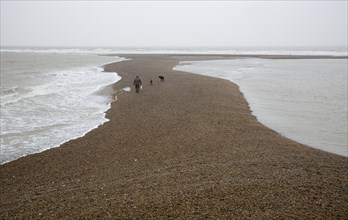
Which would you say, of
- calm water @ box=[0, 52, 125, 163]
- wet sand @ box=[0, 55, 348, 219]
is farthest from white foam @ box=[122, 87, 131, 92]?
wet sand @ box=[0, 55, 348, 219]

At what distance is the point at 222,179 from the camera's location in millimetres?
9242

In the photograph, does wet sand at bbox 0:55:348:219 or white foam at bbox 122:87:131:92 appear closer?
wet sand at bbox 0:55:348:219

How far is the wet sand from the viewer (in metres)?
7.62

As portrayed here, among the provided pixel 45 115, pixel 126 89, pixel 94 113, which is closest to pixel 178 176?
pixel 94 113

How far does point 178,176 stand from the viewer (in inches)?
377

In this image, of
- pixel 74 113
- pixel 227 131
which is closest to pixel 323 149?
pixel 227 131

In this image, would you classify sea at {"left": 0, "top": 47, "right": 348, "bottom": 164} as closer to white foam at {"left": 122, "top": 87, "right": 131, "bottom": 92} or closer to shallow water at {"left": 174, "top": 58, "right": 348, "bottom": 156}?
shallow water at {"left": 174, "top": 58, "right": 348, "bottom": 156}

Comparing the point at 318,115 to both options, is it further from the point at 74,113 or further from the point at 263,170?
the point at 74,113

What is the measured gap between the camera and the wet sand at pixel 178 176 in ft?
25.0

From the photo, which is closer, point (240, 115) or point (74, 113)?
point (240, 115)

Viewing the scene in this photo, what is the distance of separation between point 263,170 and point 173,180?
3044mm

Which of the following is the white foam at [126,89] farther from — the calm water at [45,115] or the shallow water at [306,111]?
the shallow water at [306,111]

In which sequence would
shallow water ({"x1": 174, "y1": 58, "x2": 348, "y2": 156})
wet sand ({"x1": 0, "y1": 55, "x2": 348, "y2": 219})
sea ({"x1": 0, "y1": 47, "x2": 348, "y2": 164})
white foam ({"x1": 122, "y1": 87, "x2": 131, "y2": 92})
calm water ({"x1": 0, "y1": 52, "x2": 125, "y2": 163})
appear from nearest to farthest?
wet sand ({"x1": 0, "y1": 55, "x2": 348, "y2": 219}), calm water ({"x1": 0, "y1": 52, "x2": 125, "y2": 163}), sea ({"x1": 0, "y1": 47, "x2": 348, "y2": 164}), shallow water ({"x1": 174, "y1": 58, "x2": 348, "y2": 156}), white foam ({"x1": 122, "y1": 87, "x2": 131, "y2": 92})

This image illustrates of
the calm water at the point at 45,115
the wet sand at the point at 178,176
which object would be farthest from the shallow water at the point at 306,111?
the calm water at the point at 45,115
